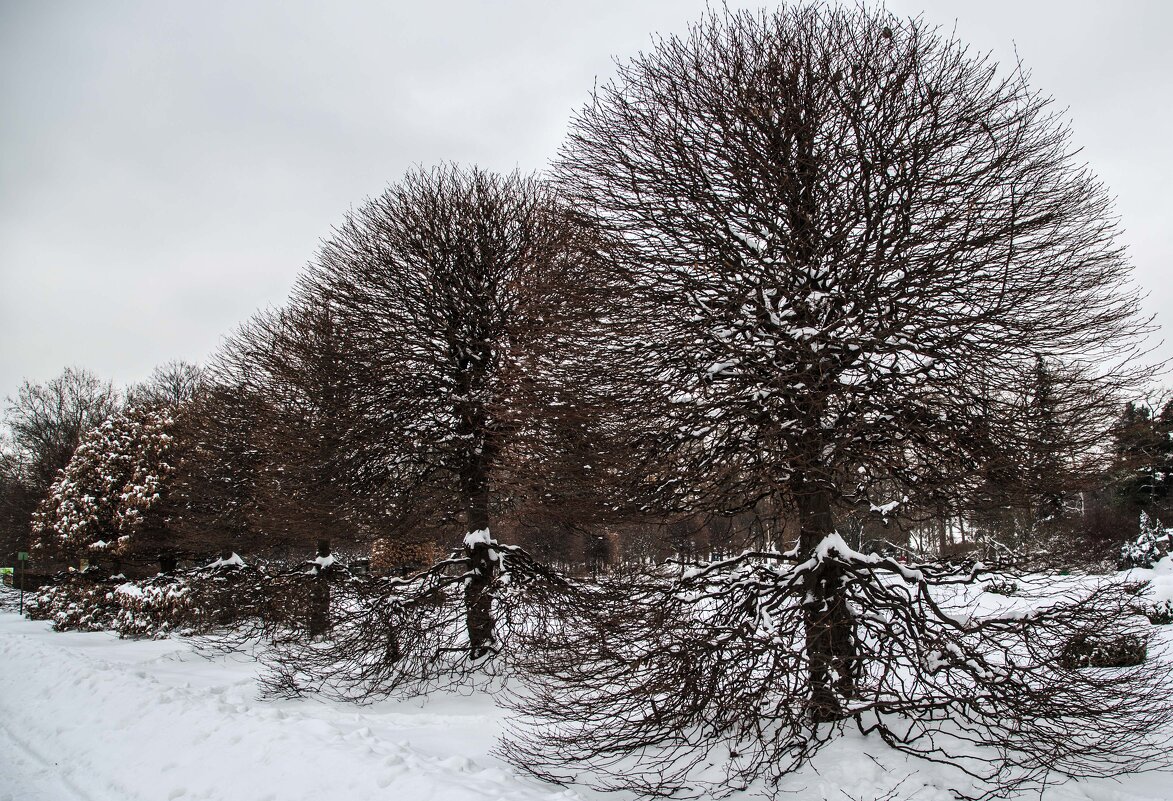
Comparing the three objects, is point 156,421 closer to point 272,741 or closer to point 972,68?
point 272,741

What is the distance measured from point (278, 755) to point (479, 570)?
16.7 feet

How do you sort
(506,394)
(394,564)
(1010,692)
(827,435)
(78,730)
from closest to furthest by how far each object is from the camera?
(1010,692)
(827,435)
(78,730)
(506,394)
(394,564)

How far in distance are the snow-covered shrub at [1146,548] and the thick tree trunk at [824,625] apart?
17.0 m

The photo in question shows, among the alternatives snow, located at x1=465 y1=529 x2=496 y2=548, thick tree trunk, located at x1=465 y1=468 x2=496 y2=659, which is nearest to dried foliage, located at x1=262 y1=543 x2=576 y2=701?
thick tree trunk, located at x1=465 y1=468 x2=496 y2=659

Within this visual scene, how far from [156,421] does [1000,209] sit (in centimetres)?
2583

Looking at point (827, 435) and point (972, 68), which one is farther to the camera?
point (972, 68)

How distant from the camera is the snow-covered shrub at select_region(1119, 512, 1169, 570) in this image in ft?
61.1

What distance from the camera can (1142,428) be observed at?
6.06 m

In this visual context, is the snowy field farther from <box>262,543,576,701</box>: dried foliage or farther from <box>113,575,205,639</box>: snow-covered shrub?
<box>113,575,205,639</box>: snow-covered shrub

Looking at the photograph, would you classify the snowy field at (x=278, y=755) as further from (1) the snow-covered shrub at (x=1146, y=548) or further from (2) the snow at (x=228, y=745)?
(1) the snow-covered shrub at (x=1146, y=548)

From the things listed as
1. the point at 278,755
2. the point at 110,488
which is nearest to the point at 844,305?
the point at 278,755

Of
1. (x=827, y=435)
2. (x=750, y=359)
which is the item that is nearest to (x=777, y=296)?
(x=750, y=359)

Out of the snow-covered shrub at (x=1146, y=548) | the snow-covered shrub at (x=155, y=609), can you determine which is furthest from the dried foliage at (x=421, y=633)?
the snow-covered shrub at (x=1146, y=548)

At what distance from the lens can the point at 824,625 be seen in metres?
5.96
